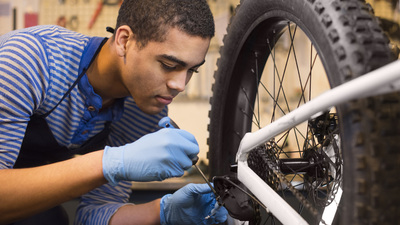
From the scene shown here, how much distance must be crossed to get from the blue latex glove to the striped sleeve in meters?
0.40

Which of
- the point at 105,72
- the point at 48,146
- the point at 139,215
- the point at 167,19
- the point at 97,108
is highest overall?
the point at 167,19

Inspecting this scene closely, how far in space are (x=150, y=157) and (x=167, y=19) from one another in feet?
0.98

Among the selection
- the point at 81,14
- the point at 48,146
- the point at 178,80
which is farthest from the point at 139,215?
the point at 81,14

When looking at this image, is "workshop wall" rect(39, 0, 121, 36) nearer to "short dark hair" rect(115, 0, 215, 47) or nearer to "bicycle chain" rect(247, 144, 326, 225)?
"short dark hair" rect(115, 0, 215, 47)

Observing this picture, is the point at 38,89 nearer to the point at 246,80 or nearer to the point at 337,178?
the point at 246,80

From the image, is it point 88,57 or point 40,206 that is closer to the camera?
point 40,206

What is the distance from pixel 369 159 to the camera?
1.80 feet

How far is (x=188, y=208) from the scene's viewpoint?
1116 mm

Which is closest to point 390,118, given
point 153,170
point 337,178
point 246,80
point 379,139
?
point 379,139

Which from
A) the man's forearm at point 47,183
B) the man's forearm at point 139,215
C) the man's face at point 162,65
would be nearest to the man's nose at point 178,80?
the man's face at point 162,65

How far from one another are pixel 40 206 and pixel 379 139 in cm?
63

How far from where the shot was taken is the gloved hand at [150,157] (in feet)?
2.74

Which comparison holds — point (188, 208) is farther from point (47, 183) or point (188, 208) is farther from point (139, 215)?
point (47, 183)

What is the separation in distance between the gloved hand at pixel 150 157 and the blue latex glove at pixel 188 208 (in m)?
0.22
